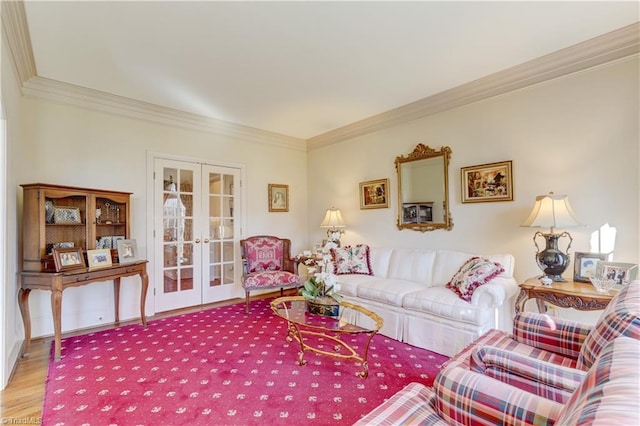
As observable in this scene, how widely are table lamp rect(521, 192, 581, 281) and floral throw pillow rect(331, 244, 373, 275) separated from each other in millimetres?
1865

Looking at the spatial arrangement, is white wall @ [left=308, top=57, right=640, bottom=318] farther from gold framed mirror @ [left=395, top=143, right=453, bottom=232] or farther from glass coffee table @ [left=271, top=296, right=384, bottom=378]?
glass coffee table @ [left=271, top=296, right=384, bottom=378]

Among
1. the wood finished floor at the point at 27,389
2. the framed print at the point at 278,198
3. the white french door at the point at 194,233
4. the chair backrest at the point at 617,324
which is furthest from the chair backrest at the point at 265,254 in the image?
the chair backrest at the point at 617,324

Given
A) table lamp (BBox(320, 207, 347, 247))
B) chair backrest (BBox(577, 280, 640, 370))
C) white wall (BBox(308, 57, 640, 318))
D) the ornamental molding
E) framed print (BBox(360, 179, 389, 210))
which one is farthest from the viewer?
table lamp (BBox(320, 207, 347, 247))

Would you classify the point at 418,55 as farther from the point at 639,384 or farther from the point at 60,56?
the point at 60,56

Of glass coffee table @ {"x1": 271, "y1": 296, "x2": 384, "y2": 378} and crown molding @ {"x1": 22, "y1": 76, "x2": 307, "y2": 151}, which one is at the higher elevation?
crown molding @ {"x1": 22, "y1": 76, "x2": 307, "y2": 151}

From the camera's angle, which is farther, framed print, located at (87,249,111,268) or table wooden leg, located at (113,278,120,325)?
table wooden leg, located at (113,278,120,325)

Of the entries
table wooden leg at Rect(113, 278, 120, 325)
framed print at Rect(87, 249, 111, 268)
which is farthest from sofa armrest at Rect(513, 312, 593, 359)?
table wooden leg at Rect(113, 278, 120, 325)

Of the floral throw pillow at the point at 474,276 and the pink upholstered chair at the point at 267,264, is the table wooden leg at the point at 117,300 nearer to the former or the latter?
the pink upholstered chair at the point at 267,264

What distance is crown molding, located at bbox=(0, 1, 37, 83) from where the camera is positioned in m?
2.18

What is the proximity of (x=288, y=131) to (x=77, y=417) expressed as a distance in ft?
14.0

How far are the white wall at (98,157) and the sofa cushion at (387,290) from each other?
7.53 feet

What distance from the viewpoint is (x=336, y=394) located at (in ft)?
7.11

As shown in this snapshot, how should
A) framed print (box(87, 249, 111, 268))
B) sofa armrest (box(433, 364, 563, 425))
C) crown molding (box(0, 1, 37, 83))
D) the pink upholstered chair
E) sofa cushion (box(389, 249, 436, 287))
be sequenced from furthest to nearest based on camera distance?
the pink upholstered chair < sofa cushion (box(389, 249, 436, 287)) < framed print (box(87, 249, 111, 268)) < crown molding (box(0, 1, 37, 83)) < sofa armrest (box(433, 364, 563, 425))

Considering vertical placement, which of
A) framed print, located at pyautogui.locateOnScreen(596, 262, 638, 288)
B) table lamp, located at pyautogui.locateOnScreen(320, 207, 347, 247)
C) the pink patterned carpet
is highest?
table lamp, located at pyautogui.locateOnScreen(320, 207, 347, 247)
